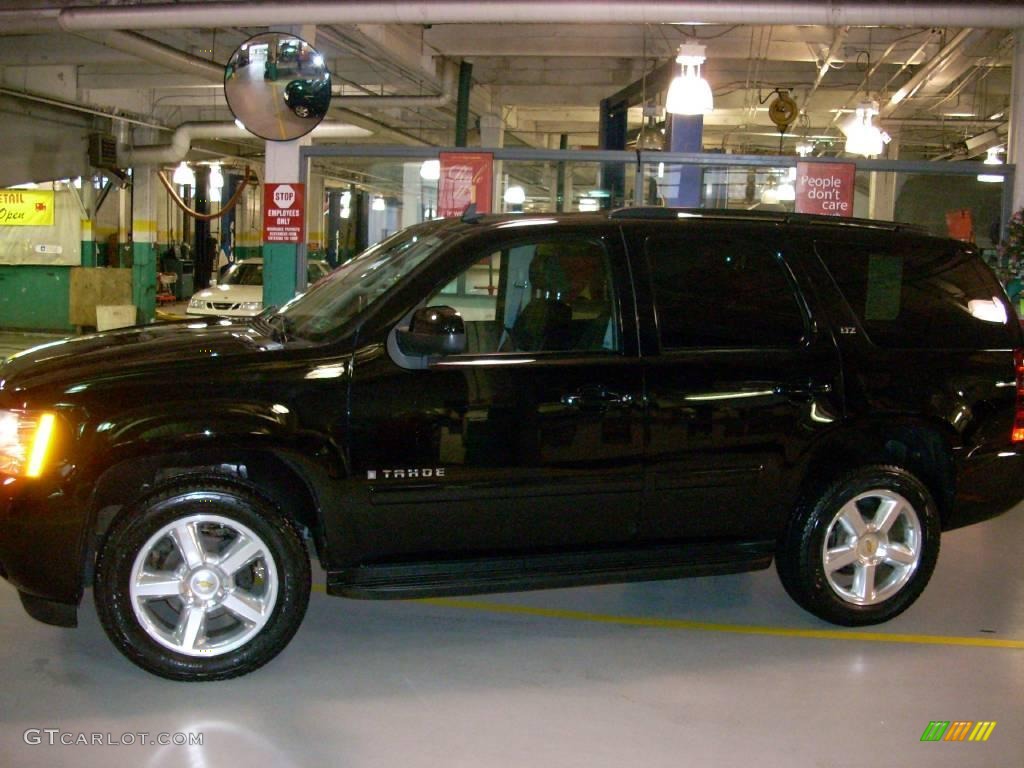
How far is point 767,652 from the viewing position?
15.9ft

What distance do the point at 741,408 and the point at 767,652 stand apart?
1.10 m

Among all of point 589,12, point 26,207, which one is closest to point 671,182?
point 589,12

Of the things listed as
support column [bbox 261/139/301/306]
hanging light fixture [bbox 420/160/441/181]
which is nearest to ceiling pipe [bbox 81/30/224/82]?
support column [bbox 261/139/301/306]

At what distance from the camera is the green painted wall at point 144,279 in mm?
21922

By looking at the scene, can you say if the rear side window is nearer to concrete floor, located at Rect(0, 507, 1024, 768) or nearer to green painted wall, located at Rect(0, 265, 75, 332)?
concrete floor, located at Rect(0, 507, 1024, 768)

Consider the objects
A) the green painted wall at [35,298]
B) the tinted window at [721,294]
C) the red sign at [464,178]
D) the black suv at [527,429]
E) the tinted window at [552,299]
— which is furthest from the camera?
the green painted wall at [35,298]

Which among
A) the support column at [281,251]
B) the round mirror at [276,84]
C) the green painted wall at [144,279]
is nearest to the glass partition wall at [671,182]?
the support column at [281,251]

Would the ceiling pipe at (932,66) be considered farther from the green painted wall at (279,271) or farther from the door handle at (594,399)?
the door handle at (594,399)

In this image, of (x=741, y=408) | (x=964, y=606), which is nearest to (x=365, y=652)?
(x=741, y=408)

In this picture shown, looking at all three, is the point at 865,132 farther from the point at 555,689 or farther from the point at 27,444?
the point at 27,444

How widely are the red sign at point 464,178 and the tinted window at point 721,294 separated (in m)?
5.47

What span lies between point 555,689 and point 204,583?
1.44 metres

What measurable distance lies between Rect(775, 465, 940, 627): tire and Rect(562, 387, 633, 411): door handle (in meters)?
1.10

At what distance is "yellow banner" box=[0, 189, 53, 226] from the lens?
73.7 feet
